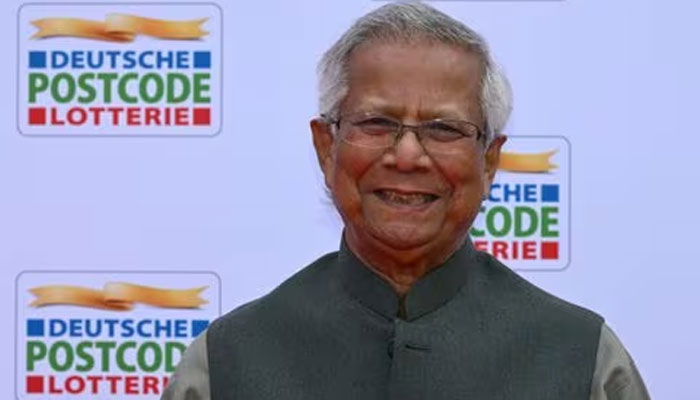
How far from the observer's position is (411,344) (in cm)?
152

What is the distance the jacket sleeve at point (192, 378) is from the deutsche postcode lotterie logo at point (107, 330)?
81 centimetres

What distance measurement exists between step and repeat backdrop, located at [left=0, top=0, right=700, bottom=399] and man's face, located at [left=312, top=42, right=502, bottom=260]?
0.90m

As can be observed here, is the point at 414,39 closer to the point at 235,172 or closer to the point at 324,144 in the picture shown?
the point at 324,144

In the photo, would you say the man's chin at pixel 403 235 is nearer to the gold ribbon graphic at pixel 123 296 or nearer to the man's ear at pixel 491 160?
the man's ear at pixel 491 160

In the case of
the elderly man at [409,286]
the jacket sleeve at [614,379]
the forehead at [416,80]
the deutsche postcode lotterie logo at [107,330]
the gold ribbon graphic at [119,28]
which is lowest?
the deutsche postcode lotterie logo at [107,330]

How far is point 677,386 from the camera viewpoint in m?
2.35

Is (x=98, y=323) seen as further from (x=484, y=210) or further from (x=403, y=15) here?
(x=403, y=15)

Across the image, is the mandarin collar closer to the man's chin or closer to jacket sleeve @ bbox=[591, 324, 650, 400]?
the man's chin

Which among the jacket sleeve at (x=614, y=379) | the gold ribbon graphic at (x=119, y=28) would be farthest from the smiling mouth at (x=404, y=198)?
the gold ribbon graphic at (x=119, y=28)

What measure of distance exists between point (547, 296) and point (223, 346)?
1.26ft

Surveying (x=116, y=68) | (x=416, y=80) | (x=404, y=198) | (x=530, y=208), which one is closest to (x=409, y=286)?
(x=404, y=198)

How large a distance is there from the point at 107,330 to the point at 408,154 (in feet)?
3.66

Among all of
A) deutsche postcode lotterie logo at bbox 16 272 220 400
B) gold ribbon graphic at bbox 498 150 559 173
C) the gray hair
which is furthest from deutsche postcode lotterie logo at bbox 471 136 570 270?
the gray hair

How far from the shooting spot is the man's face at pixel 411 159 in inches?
56.4
